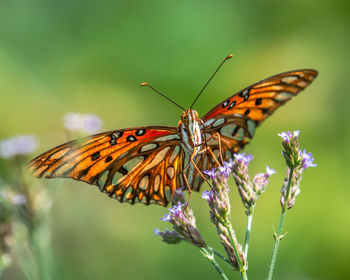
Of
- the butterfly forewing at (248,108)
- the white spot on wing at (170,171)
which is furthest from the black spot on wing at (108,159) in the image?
the butterfly forewing at (248,108)

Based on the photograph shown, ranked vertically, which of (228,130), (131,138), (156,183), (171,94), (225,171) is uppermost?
(171,94)

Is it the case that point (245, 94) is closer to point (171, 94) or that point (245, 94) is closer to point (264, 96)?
point (264, 96)

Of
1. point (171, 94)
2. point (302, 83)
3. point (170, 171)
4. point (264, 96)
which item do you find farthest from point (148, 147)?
point (171, 94)

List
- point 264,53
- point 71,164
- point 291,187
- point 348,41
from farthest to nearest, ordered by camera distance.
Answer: point 264,53 < point 348,41 < point 71,164 < point 291,187

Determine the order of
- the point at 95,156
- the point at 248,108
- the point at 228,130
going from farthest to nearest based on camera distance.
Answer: the point at 228,130
the point at 248,108
the point at 95,156

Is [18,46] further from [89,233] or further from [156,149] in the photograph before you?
[156,149]

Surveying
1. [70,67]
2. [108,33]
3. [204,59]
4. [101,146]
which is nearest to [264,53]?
[204,59]
